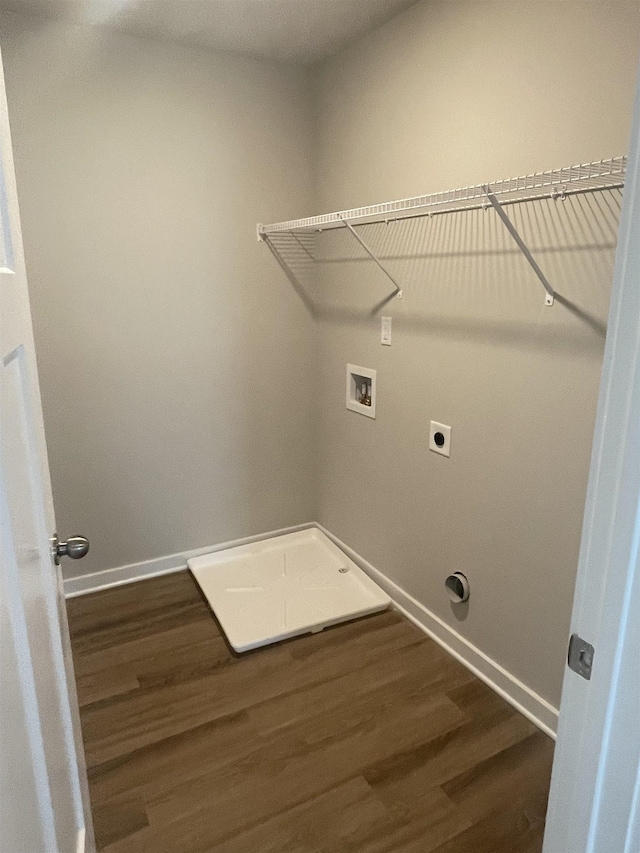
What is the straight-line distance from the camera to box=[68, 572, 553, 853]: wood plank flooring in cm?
159

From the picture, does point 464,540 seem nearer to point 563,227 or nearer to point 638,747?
point 563,227

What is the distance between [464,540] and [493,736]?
25.2 inches

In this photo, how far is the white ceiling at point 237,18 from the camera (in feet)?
6.73

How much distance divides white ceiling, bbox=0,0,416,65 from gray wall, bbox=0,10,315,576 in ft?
0.25

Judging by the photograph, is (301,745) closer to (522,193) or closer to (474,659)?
(474,659)

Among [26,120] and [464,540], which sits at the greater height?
[26,120]

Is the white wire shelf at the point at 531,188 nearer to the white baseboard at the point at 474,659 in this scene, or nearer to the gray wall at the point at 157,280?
the gray wall at the point at 157,280

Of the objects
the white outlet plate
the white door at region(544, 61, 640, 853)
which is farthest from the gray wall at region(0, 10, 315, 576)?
the white door at region(544, 61, 640, 853)

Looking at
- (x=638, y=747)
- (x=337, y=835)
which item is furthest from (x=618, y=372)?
(x=337, y=835)

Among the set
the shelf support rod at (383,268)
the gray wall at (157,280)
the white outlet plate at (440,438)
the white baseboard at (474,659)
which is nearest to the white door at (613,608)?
the white baseboard at (474,659)

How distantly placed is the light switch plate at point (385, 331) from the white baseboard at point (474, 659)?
3.50ft

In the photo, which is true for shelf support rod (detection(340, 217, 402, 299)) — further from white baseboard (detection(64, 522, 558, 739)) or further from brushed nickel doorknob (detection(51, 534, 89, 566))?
brushed nickel doorknob (detection(51, 534, 89, 566))

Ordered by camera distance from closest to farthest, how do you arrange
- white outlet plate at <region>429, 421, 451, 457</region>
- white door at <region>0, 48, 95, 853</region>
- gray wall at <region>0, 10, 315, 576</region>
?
white door at <region>0, 48, 95, 853</region>
white outlet plate at <region>429, 421, 451, 457</region>
gray wall at <region>0, 10, 315, 576</region>

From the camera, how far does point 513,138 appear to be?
174cm
